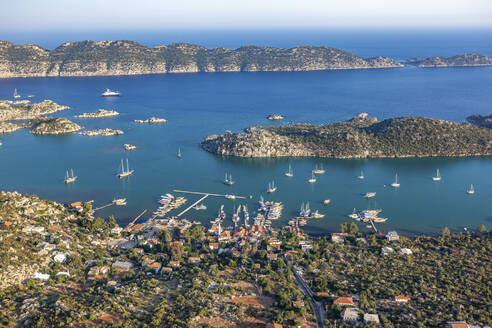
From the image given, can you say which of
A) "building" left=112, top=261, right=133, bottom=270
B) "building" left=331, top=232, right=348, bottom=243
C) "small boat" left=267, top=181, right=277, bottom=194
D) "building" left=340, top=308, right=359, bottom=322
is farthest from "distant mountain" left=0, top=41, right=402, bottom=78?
"building" left=340, top=308, right=359, bottom=322

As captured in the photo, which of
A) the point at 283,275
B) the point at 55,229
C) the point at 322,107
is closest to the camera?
the point at 283,275

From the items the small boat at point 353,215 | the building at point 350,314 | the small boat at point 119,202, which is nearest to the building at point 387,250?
the small boat at point 353,215

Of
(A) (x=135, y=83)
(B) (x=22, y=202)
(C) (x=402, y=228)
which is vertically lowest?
(C) (x=402, y=228)

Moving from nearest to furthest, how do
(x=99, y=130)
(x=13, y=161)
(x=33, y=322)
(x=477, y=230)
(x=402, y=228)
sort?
(x=33, y=322) < (x=477, y=230) < (x=402, y=228) < (x=13, y=161) < (x=99, y=130)

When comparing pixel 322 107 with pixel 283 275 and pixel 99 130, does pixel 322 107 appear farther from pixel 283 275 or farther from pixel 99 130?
pixel 283 275

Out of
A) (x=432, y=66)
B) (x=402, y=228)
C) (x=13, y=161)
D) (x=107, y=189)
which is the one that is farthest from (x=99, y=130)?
(x=432, y=66)

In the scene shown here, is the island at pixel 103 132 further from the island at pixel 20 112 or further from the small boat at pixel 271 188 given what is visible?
the small boat at pixel 271 188

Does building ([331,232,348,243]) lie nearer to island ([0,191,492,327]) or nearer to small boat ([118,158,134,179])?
island ([0,191,492,327])
